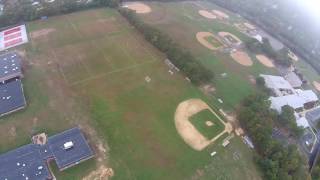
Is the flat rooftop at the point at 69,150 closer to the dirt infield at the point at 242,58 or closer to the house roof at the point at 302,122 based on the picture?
the house roof at the point at 302,122

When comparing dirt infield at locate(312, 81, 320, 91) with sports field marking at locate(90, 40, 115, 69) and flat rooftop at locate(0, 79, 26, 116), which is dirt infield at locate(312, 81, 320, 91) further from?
flat rooftop at locate(0, 79, 26, 116)

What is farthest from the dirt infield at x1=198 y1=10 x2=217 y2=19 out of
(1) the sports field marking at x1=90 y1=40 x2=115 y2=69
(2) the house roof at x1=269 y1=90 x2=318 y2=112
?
(1) the sports field marking at x1=90 y1=40 x2=115 y2=69

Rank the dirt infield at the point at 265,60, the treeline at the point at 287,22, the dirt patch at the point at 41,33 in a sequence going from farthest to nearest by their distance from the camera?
the treeline at the point at 287,22 < the dirt infield at the point at 265,60 < the dirt patch at the point at 41,33

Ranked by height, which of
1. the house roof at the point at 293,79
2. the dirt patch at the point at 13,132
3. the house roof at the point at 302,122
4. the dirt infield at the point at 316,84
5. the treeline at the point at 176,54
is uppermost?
the treeline at the point at 176,54

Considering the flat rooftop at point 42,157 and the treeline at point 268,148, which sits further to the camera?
the treeline at point 268,148

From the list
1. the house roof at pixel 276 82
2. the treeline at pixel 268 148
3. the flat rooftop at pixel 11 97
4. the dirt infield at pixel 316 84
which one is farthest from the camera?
the dirt infield at pixel 316 84

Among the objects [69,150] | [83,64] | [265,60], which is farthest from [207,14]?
[69,150]

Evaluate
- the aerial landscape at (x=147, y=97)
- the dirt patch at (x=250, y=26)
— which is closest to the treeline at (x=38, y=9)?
the aerial landscape at (x=147, y=97)
